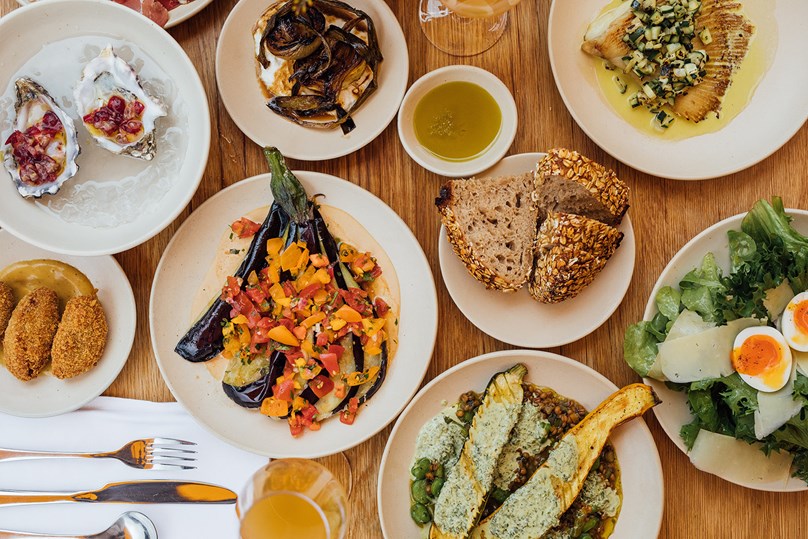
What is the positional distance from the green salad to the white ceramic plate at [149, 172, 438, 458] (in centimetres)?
75

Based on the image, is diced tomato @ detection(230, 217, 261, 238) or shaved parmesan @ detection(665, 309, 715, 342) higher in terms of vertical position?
diced tomato @ detection(230, 217, 261, 238)

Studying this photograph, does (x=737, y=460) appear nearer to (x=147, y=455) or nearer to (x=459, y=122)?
(x=459, y=122)

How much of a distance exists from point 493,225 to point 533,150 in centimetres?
37

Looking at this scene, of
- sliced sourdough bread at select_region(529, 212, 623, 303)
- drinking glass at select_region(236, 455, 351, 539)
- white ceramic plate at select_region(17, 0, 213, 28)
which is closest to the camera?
drinking glass at select_region(236, 455, 351, 539)

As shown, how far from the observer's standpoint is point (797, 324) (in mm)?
2131

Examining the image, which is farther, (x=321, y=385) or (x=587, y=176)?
(x=321, y=385)

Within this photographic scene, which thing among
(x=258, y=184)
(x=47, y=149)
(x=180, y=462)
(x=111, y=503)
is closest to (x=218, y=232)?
(x=258, y=184)

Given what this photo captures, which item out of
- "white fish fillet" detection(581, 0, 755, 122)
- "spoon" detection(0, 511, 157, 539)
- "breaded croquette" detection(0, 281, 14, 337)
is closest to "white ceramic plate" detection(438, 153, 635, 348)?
"white fish fillet" detection(581, 0, 755, 122)

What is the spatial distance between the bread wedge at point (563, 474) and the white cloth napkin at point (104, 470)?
87 centimetres

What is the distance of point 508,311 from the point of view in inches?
92.0

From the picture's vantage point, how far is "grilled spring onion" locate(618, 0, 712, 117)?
2.27 m

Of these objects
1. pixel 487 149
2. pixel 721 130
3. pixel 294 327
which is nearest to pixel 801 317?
pixel 721 130

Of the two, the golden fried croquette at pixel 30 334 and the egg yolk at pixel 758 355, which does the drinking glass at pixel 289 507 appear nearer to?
the golden fried croquette at pixel 30 334

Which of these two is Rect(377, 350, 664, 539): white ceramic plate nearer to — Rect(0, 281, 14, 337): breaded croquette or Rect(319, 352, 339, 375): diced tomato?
Rect(319, 352, 339, 375): diced tomato
